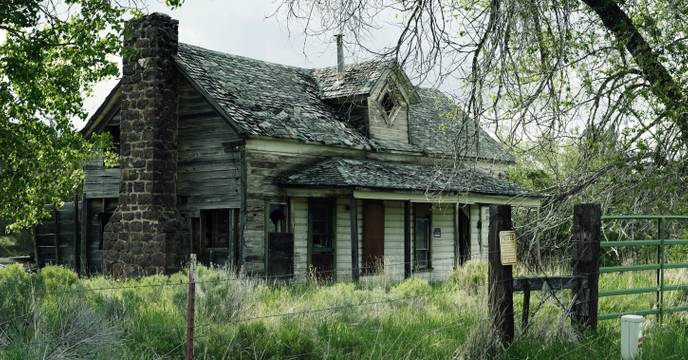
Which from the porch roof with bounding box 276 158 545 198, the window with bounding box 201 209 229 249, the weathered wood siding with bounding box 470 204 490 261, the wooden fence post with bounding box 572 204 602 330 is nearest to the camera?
the wooden fence post with bounding box 572 204 602 330

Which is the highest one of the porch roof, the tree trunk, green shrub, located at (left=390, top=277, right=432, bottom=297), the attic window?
the attic window

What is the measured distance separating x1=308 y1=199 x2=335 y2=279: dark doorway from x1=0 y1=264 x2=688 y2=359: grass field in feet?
30.8

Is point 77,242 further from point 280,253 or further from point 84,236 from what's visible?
point 280,253

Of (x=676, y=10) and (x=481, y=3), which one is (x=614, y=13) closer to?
(x=676, y=10)

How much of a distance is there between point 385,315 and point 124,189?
12447 millimetres

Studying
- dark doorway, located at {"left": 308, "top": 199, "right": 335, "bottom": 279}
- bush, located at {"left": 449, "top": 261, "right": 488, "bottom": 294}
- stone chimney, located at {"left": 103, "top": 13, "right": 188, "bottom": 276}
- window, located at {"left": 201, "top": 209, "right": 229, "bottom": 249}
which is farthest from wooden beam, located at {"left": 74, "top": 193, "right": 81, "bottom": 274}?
bush, located at {"left": 449, "top": 261, "right": 488, "bottom": 294}

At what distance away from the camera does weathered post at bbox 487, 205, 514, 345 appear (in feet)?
27.2

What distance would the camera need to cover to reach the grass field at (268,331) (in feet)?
25.6

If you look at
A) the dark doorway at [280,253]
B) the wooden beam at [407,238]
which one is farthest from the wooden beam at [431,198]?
the dark doorway at [280,253]

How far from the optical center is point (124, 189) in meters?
21.1

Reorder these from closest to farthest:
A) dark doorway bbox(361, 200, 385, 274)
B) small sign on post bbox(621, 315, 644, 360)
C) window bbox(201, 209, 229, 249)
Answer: small sign on post bbox(621, 315, 644, 360) → window bbox(201, 209, 229, 249) → dark doorway bbox(361, 200, 385, 274)

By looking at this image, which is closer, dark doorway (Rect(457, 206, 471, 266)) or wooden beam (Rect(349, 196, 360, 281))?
wooden beam (Rect(349, 196, 360, 281))

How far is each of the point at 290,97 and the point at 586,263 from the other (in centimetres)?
1435

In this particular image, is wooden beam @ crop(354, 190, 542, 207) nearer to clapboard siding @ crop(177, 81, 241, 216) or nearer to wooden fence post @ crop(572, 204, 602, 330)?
clapboard siding @ crop(177, 81, 241, 216)
